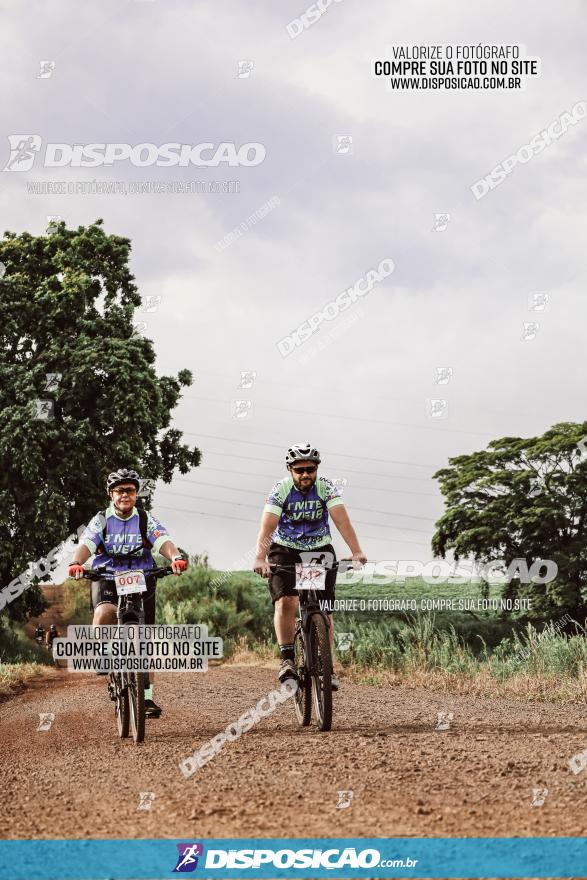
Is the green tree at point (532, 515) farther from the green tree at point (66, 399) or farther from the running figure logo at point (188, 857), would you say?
the running figure logo at point (188, 857)

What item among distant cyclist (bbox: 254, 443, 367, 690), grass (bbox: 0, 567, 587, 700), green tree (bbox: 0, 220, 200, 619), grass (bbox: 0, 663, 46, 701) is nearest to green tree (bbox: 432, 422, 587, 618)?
grass (bbox: 0, 567, 587, 700)

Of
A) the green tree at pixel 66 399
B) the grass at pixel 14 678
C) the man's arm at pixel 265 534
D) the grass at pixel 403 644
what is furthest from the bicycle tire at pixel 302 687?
the green tree at pixel 66 399

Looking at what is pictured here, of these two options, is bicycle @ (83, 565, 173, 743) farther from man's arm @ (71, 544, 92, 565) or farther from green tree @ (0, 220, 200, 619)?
green tree @ (0, 220, 200, 619)

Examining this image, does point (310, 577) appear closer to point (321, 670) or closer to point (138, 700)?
point (321, 670)

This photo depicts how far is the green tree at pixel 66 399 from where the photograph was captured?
24.8 metres

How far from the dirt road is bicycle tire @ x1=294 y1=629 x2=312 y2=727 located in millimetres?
212

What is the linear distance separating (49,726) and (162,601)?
58.2 feet

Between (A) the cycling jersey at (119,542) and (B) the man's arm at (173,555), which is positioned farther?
(A) the cycling jersey at (119,542)

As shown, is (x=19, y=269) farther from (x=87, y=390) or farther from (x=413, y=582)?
(x=413, y=582)

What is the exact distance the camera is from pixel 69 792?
242 inches

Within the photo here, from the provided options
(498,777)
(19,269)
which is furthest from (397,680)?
(19,269)

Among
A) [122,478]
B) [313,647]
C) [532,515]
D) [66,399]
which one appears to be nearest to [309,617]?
[313,647]

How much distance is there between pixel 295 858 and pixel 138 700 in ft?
11.5

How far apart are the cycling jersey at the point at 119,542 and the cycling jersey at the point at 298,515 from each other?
46.8 inches
